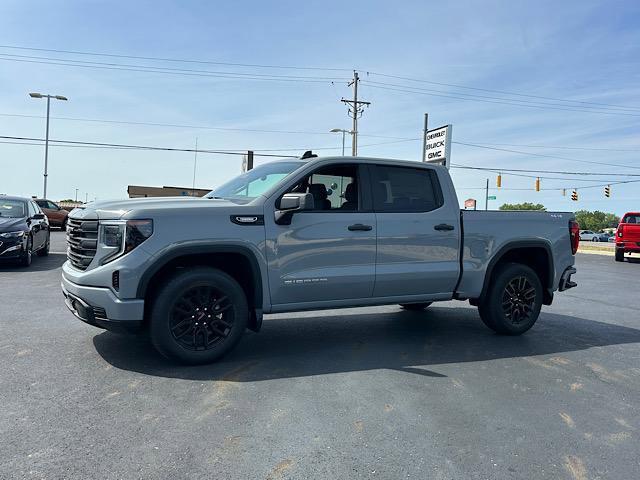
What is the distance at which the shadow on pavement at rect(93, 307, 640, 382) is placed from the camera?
4.70m

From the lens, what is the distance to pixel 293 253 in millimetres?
4930

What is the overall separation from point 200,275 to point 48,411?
5.14 feet

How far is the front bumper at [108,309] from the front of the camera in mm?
4301

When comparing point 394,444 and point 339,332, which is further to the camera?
point 339,332

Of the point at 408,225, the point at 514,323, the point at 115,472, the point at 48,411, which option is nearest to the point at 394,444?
the point at 115,472

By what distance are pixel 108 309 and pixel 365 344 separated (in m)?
2.72

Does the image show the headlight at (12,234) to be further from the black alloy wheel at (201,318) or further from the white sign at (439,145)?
the white sign at (439,145)

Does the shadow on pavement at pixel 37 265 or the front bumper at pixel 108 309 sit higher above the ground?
the front bumper at pixel 108 309

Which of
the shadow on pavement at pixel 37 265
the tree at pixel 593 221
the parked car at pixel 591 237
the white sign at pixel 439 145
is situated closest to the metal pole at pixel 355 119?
the white sign at pixel 439 145

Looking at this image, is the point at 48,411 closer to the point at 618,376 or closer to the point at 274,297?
the point at 274,297

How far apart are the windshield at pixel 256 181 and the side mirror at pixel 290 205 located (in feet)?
1.27

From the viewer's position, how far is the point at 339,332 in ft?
20.6

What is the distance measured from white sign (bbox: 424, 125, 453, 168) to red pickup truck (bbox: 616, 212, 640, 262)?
8.07 metres

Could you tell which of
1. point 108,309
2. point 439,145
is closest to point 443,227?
point 108,309
